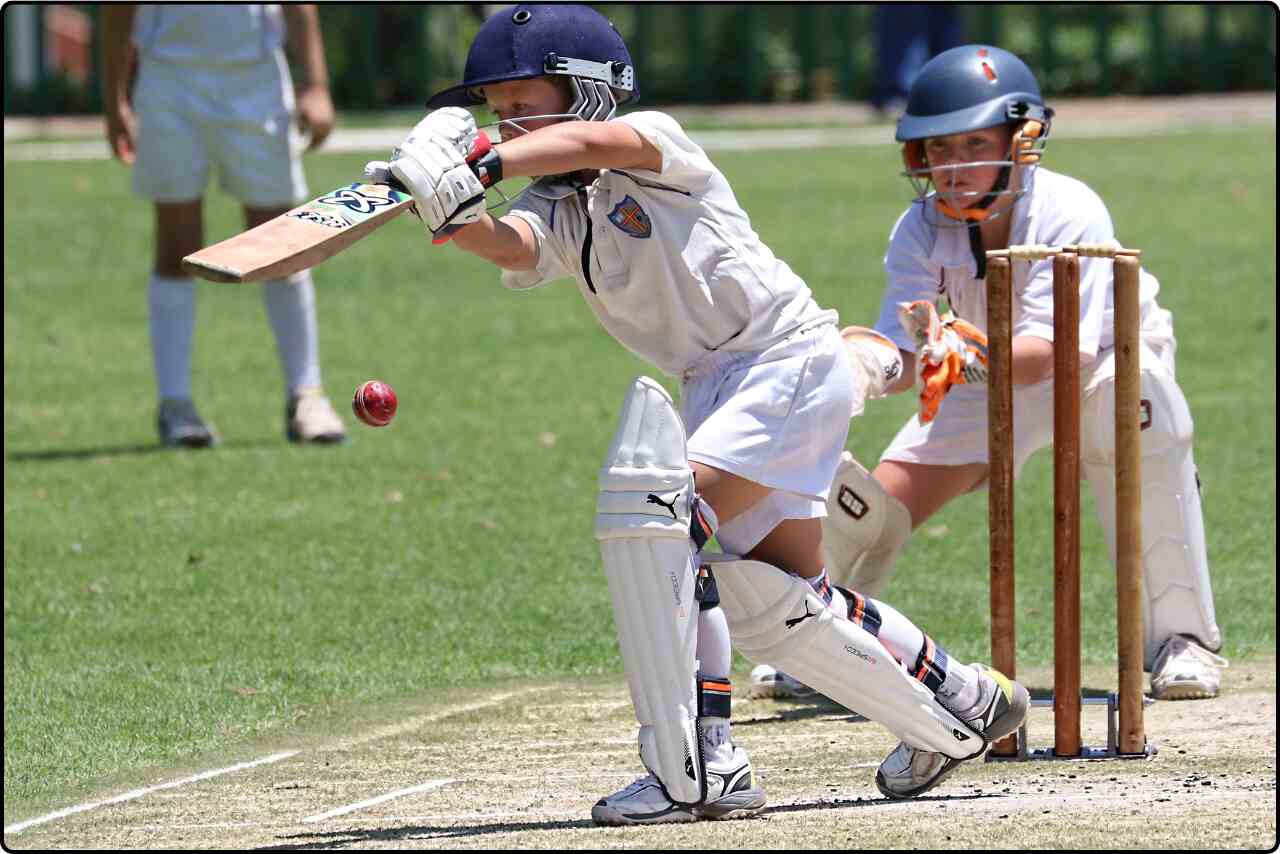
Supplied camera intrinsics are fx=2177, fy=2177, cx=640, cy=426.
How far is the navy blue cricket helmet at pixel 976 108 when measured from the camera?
5699 millimetres

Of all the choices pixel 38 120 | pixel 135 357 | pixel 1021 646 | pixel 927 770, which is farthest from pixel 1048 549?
pixel 38 120

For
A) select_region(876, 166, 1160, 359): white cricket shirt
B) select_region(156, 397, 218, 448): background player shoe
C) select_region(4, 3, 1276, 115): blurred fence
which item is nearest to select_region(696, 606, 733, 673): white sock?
select_region(876, 166, 1160, 359): white cricket shirt

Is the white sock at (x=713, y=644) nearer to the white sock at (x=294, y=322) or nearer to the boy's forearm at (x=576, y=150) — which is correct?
the boy's forearm at (x=576, y=150)

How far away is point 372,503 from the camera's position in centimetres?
869

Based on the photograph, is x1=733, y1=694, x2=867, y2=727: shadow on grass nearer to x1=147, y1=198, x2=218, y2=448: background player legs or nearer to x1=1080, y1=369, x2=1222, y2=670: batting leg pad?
x1=1080, y1=369, x2=1222, y2=670: batting leg pad

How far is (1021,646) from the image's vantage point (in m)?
6.73

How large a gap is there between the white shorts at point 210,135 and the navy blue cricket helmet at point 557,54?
5082 mm

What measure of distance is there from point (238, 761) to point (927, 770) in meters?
1.75

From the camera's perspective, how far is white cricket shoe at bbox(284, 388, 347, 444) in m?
9.80

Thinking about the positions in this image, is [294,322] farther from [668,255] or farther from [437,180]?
[437,180]

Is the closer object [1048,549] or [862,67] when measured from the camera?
[1048,549]

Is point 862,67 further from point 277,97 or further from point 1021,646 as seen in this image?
point 1021,646

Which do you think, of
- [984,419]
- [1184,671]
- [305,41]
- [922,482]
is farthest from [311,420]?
[1184,671]

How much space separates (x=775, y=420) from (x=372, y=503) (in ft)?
14.5
